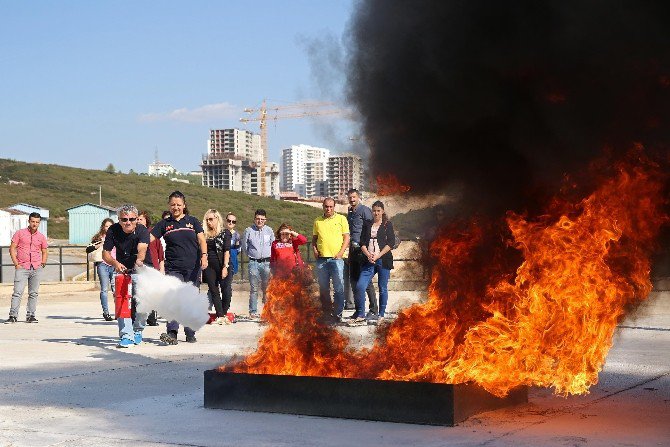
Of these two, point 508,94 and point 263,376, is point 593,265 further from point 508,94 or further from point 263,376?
point 263,376

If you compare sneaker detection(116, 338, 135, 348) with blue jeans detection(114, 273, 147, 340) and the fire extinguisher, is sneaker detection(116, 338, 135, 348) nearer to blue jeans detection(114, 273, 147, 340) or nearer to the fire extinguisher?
blue jeans detection(114, 273, 147, 340)

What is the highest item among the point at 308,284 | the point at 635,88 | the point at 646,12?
the point at 646,12

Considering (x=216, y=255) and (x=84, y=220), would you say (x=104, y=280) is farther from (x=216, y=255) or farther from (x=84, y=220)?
(x=84, y=220)

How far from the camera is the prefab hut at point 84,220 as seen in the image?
51.9 meters

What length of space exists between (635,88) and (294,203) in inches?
3379

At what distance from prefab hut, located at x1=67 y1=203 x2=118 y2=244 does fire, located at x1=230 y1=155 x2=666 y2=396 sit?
154ft

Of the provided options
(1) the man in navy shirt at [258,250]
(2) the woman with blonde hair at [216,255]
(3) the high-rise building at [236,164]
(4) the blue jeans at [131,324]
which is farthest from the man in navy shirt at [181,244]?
(3) the high-rise building at [236,164]

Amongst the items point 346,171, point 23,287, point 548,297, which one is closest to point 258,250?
point 23,287

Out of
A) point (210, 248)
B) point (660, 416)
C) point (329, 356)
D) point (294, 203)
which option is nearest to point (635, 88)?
point (660, 416)

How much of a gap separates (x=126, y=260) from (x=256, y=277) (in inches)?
170

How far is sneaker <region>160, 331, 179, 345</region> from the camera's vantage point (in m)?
11.2

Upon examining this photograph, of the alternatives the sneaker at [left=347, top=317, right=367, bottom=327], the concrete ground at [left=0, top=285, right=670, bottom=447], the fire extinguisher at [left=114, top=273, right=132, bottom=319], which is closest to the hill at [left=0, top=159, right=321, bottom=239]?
the sneaker at [left=347, top=317, right=367, bottom=327]

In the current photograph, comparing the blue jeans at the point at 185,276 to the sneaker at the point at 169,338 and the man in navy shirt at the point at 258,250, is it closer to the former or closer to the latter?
the sneaker at the point at 169,338

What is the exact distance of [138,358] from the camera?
33.2 feet
